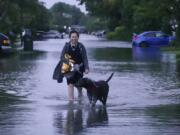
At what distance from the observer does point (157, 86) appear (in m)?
18.0

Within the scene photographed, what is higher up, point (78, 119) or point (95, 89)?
point (95, 89)

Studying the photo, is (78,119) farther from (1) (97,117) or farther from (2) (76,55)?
(2) (76,55)

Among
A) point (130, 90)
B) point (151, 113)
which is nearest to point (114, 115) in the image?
point (151, 113)

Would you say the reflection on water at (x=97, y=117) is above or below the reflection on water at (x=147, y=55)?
above

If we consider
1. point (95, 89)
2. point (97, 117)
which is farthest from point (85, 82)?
point (97, 117)

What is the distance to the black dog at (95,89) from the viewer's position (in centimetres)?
1357

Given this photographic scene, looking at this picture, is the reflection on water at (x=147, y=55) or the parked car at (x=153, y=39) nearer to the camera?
the reflection on water at (x=147, y=55)

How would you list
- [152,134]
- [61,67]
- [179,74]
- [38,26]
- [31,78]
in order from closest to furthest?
[152,134]
[61,67]
[31,78]
[179,74]
[38,26]

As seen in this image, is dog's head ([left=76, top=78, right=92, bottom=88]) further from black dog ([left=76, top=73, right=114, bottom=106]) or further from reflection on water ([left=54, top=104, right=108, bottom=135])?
reflection on water ([left=54, top=104, right=108, bottom=135])

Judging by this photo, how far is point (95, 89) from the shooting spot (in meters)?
13.6

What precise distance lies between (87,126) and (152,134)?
1318 millimetres

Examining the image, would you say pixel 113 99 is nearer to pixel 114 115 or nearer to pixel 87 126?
pixel 114 115

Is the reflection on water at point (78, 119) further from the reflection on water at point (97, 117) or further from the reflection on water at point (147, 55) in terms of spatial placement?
the reflection on water at point (147, 55)

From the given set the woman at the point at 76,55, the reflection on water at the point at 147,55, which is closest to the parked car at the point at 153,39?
the reflection on water at the point at 147,55
